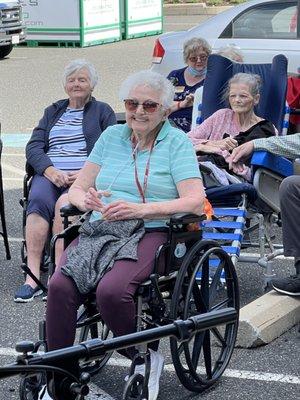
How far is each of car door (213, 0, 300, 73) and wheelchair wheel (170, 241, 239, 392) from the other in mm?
5907

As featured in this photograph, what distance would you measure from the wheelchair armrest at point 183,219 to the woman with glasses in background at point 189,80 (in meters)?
3.34

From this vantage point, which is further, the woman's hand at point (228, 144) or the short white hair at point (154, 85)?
the woman's hand at point (228, 144)

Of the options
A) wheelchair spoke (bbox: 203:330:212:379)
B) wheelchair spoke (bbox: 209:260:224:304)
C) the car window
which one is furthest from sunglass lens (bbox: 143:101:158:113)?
the car window

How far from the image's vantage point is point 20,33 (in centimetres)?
2070

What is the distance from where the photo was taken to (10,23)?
2014cm

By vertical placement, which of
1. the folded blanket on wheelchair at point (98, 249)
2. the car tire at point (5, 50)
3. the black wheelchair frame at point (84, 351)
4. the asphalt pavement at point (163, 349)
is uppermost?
the black wheelchair frame at point (84, 351)

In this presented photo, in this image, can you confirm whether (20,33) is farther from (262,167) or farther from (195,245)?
(195,245)

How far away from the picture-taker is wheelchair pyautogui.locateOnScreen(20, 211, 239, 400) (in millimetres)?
4273

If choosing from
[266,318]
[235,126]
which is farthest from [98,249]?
[235,126]

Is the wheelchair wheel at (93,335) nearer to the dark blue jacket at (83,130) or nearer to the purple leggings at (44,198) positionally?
the purple leggings at (44,198)

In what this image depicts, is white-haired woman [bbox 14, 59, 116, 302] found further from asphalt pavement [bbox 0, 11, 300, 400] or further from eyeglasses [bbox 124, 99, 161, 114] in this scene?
eyeglasses [bbox 124, 99, 161, 114]

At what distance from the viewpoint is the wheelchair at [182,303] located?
168 inches

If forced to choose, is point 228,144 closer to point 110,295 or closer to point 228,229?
point 228,229

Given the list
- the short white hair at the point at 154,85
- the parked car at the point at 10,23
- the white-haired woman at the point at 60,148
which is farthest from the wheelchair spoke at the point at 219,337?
the parked car at the point at 10,23
